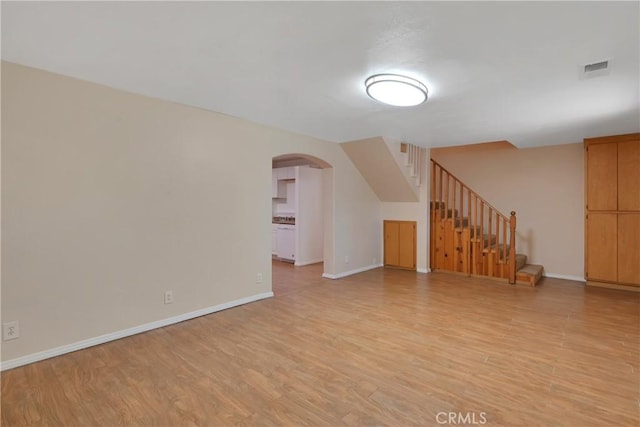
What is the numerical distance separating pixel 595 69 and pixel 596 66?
0.15 feet

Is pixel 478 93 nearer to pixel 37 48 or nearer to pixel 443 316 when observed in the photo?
pixel 443 316

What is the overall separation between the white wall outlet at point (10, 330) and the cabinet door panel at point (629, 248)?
281 inches

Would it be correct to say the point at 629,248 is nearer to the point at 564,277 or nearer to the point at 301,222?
the point at 564,277

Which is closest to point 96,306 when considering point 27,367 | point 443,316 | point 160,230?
point 27,367

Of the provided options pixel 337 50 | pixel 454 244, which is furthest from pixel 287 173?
pixel 337 50

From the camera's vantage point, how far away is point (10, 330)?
8.06 ft

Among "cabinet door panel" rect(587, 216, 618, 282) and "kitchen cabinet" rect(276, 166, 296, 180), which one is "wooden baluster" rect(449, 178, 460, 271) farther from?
"kitchen cabinet" rect(276, 166, 296, 180)

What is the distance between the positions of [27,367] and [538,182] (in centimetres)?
730

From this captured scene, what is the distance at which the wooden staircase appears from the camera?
5.29 meters

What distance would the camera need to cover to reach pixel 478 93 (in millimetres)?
3000

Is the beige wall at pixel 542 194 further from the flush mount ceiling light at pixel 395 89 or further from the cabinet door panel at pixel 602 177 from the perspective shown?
the flush mount ceiling light at pixel 395 89

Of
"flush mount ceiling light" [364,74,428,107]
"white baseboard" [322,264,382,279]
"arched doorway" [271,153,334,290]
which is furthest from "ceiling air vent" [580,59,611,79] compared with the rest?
"arched doorway" [271,153,334,290]

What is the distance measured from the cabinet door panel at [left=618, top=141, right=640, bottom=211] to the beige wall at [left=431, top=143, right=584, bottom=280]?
0.76 m

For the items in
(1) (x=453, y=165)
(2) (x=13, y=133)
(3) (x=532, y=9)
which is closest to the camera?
(3) (x=532, y=9)
